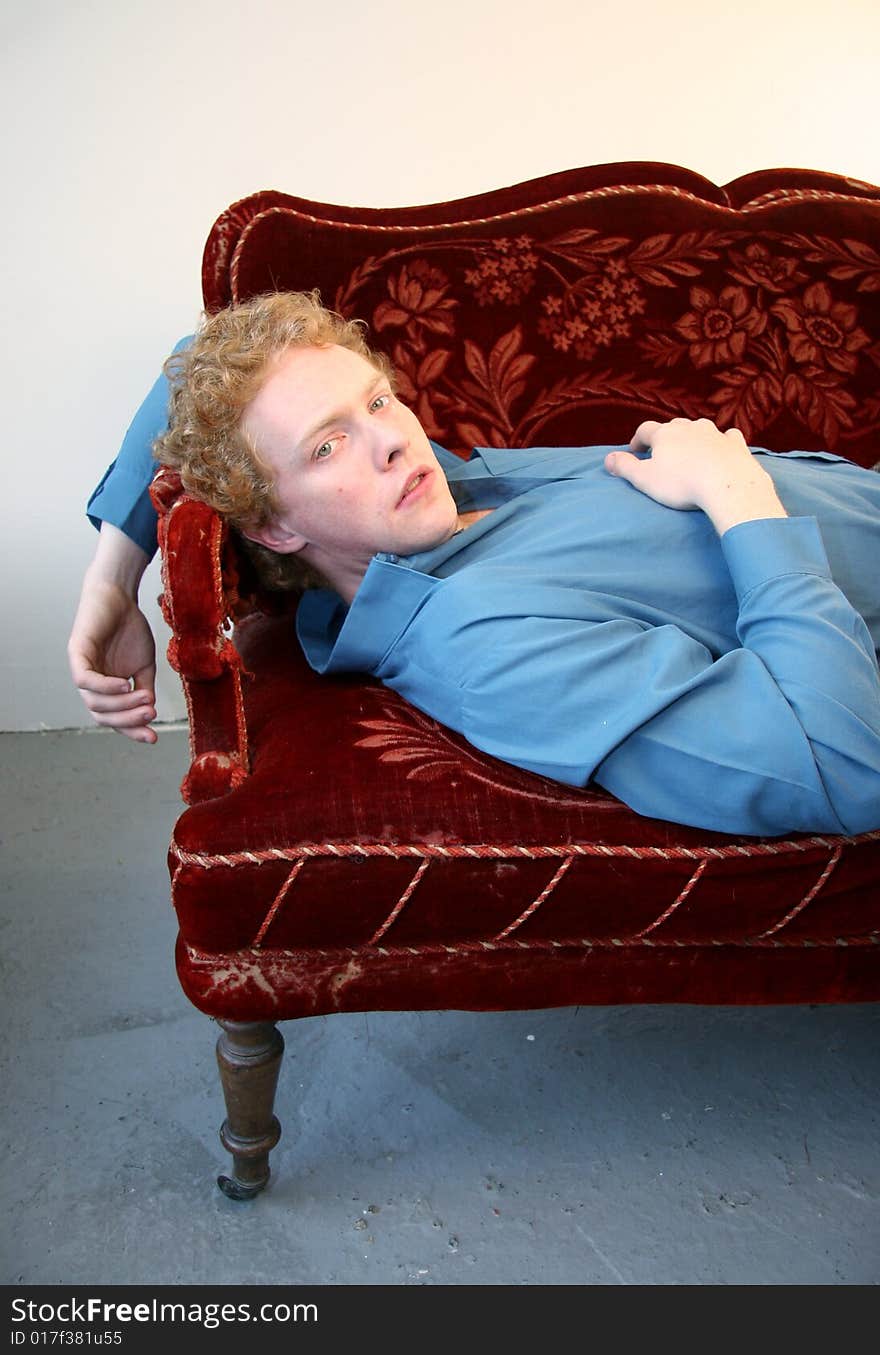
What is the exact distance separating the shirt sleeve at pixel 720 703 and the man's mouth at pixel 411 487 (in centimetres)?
22

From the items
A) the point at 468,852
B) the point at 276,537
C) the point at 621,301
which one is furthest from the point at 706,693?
the point at 621,301

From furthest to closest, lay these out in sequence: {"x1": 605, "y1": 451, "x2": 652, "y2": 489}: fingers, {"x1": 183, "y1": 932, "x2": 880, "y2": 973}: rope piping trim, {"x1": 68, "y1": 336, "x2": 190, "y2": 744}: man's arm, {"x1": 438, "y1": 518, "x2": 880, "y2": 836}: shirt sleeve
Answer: {"x1": 68, "y1": 336, "x2": 190, "y2": 744}: man's arm
{"x1": 605, "y1": 451, "x2": 652, "y2": 489}: fingers
{"x1": 183, "y1": 932, "x2": 880, "y2": 973}: rope piping trim
{"x1": 438, "y1": 518, "x2": 880, "y2": 836}: shirt sleeve

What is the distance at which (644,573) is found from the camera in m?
1.42

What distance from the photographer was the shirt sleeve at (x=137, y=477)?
5.57ft

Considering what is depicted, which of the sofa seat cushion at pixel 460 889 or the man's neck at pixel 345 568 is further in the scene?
the man's neck at pixel 345 568

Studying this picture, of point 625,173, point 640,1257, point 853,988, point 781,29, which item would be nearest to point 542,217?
point 625,173

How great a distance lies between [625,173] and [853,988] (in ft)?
4.53

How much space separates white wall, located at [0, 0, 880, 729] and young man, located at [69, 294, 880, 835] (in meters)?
0.97

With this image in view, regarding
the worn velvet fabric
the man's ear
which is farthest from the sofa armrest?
the man's ear

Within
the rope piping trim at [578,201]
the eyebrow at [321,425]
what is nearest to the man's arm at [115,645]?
the eyebrow at [321,425]

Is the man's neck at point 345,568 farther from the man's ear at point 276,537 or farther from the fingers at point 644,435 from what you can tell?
the fingers at point 644,435

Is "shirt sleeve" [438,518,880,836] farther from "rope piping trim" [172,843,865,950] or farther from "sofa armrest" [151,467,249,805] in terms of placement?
"sofa armrest" [151,467,249,805]

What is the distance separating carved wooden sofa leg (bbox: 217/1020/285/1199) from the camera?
1.41 meters

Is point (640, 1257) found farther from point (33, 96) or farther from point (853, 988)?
point (33, 96)
